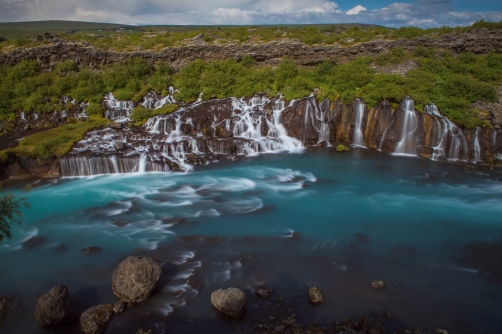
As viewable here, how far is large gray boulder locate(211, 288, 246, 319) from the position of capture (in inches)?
391

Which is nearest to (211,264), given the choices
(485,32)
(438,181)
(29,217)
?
(29,217)

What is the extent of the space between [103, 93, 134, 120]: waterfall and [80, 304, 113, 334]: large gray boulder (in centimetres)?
2107

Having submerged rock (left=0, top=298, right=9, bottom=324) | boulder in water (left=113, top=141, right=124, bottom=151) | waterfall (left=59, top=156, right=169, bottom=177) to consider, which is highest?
boulder in water (left=113, top=141, right=124, bottom=151)

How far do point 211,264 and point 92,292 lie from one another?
409 centimetres

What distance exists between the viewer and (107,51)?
114 feet

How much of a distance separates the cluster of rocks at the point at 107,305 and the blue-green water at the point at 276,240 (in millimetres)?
357

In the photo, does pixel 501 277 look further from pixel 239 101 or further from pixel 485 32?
pixel 485 32

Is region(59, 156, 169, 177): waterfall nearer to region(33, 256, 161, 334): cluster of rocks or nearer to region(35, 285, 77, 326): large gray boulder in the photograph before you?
Answer: region(33, 256, 161, 334): cluster of rocks

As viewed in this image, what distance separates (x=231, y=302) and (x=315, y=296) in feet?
8.73

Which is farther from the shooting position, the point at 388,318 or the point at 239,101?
the point at 239,101

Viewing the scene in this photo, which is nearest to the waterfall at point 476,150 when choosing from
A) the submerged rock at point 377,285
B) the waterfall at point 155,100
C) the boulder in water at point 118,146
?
the submerged rock at point 377,285

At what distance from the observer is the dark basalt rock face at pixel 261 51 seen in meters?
30.8

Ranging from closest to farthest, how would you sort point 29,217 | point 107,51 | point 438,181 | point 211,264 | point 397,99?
point 211,264 → point 29,217 → point 438,181 → point 397,99 → point 107,51

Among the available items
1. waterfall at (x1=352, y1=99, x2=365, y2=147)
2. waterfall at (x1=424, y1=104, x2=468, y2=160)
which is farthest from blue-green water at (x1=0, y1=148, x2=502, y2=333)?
waterfall at (x1=352, y1=99, x2=365, y2=147)
